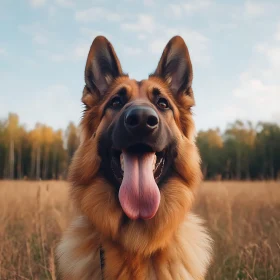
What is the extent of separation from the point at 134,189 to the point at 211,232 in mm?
3038

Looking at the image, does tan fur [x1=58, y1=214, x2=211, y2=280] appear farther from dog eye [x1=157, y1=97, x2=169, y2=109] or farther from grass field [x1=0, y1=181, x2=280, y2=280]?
dog eye [x1=157, y1=97, x2=169, y2=109]

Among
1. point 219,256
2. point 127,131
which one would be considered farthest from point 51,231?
point 127,131

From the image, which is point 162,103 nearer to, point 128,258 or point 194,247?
point 194,247

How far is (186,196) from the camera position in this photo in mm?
2955

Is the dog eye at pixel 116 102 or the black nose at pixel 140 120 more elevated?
the dog eye at pixel 116 102

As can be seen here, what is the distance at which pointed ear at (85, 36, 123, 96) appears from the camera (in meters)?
3.33

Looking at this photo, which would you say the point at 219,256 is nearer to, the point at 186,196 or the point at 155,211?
the point at 186,196

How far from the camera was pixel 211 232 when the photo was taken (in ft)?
17.2

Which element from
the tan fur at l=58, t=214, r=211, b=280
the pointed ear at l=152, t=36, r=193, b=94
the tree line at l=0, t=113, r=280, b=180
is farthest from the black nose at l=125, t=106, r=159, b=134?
the tree line at l=0, t=113, r=280, b=180

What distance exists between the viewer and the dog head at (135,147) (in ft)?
8.83

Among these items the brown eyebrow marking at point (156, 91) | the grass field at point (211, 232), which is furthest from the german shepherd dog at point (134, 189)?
the grass field at point (211, 232)

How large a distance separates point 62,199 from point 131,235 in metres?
6.46

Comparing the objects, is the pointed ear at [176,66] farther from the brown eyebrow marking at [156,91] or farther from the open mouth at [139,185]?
the open mouth at [139,185]

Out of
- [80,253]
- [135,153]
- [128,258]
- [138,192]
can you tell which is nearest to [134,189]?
[138,192]
